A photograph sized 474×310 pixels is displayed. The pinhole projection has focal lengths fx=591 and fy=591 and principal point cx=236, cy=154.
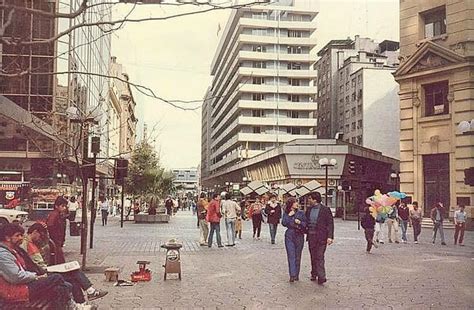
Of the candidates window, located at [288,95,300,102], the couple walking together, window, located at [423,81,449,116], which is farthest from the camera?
window, located at [288,95,300,102]

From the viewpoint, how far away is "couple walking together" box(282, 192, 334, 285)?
11.4m

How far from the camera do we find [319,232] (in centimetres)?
1143

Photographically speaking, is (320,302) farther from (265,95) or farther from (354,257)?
(265,95)

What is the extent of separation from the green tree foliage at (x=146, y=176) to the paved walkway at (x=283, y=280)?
899 inches

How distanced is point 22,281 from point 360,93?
72.0m

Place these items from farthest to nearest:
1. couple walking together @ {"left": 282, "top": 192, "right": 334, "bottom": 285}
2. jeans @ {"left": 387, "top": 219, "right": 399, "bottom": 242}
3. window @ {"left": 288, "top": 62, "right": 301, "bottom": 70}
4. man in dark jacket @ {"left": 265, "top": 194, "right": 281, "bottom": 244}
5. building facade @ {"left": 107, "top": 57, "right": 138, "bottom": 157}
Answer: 1. window @ {"left": 288, "top": 62, "right": 301, "bottom": 70}
2. jeans @ {"left": 387, "top": 219, "right": 399, "bottom": 242}
3. man in dark jacket @ {"left": 265, "top": 194, "right": 281, "bottom": 244}
4. building facade @ {"left": 107, "top": 57, "right": 138, "bottom": 157}
5. couple walking together @ {"left": 282, "top": 192, "right": 334, "bottom": 285}

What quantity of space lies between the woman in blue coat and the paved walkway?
324 millimetres

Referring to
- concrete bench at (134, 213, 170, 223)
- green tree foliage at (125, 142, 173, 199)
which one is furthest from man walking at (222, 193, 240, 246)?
green tree foliage at (125, 142, 173, 199)

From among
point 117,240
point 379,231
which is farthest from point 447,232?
point 117,240

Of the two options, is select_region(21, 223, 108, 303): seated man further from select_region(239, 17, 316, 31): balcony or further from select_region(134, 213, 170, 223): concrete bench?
select_region(239, 17, 316, 31): balcony

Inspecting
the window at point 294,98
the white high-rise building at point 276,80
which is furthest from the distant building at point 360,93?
the window at point 294,98

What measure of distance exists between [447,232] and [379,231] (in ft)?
23.9

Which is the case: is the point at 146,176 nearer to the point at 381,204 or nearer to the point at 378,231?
the point at 378,231

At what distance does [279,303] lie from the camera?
361 inches
